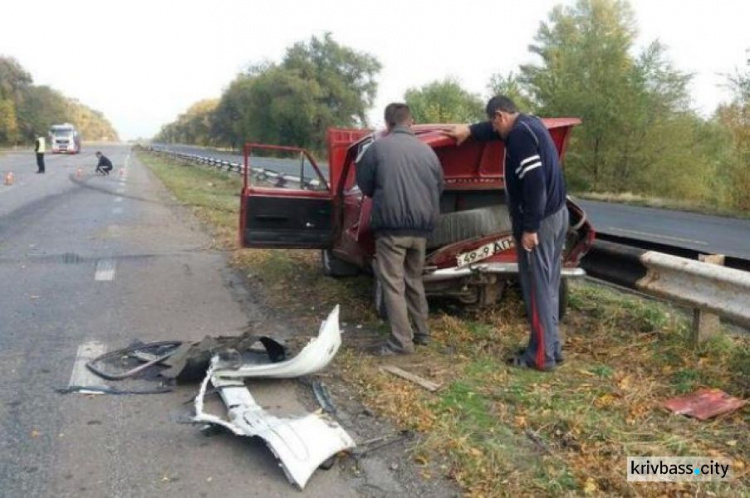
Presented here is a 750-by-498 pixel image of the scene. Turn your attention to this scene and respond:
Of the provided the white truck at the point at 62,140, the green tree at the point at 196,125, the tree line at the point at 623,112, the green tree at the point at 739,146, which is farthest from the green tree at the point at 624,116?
the green tree at the point at 196,125

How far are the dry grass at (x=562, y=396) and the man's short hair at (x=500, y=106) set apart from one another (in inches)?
70.9

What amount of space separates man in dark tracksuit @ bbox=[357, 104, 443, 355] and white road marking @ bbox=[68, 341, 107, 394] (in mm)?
2064

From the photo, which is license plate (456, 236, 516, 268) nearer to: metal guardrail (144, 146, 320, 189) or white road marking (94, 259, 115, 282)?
metal guardrail (144, 146, 320, 189)

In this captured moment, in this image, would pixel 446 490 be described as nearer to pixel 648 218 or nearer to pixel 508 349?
pixel 508 349

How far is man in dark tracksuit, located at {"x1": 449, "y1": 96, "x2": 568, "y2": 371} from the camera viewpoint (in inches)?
190

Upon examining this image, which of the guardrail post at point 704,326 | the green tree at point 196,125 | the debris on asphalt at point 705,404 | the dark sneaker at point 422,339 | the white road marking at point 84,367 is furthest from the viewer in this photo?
the green tree at point 196,125

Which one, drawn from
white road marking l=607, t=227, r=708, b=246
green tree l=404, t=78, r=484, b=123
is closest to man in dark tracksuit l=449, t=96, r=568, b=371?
white road marking l=607, t=227, r=708, b=246

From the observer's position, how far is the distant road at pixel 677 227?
13.6 meters

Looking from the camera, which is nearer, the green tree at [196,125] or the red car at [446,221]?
the red car at [446,221]

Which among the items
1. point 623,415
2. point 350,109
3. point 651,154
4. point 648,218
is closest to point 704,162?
point 651,154

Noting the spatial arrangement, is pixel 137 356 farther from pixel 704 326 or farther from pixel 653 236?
pixel 653 236

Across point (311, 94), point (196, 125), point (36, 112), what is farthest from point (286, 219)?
point (196, 125)

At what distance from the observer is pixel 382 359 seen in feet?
17.4

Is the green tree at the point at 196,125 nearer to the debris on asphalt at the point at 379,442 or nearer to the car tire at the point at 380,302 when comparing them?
the car tire at the point at 380,302
